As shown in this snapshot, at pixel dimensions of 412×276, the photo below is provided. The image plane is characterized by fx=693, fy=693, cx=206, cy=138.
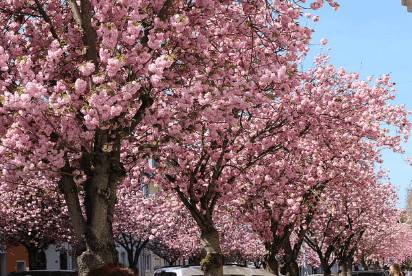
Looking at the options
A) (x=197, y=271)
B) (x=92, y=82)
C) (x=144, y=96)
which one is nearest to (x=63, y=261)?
(x=197, y=271)

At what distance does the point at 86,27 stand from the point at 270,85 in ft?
14.6

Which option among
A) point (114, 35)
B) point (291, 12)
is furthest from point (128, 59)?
point (291, 12)

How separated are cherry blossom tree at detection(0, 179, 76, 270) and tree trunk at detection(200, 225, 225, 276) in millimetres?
14980

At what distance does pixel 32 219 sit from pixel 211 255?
16857 millimetres

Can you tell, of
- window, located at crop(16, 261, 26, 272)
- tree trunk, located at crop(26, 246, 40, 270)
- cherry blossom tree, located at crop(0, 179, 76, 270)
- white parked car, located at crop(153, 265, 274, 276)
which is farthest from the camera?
window, located at crop(16, 261, 26, 272)

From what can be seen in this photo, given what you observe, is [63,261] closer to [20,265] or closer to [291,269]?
[20,265]

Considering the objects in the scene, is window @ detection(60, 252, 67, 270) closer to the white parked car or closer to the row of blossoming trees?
the row of blossoming trees

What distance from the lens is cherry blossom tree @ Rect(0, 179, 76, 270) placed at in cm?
3131

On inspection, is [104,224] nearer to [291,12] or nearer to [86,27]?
[86,27]

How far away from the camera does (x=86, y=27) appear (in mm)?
11094

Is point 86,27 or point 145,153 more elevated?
point 86,27

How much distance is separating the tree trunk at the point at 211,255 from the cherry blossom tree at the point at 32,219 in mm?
14980

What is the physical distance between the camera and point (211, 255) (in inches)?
664

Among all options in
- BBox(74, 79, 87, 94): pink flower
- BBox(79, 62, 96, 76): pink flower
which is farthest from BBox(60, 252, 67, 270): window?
BBox(79, 62, 96, 76): pink flower
